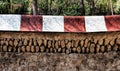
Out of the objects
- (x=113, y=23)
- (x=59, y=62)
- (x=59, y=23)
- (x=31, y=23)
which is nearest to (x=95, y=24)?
(x=113, y=23)

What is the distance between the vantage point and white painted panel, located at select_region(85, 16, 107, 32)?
364cm

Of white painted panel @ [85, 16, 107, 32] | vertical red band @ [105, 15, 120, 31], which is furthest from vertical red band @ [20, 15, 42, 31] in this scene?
vertical red band @ [105, 15, 120, 31]

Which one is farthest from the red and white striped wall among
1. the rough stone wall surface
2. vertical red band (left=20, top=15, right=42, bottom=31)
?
the rough stone wall surface

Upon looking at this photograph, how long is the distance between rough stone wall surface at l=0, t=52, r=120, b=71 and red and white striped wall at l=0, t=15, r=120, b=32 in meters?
0.31

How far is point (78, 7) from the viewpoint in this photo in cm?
1326

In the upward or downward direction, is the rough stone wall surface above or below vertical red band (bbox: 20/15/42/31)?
below

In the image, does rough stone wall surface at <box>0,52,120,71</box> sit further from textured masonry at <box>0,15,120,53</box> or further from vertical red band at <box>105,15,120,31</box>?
vertical red band at <box>105,15,120,31</box>

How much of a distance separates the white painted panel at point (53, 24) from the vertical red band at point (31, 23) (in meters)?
0.06

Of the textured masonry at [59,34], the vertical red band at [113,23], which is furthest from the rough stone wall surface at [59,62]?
the vertical red band at [113,23]

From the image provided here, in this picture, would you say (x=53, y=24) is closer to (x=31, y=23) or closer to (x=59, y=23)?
(x=59, y=23)

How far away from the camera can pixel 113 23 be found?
368cm

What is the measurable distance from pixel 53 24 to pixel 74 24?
0.25m

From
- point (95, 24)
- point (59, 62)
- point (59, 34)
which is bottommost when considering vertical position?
point (59, 62)

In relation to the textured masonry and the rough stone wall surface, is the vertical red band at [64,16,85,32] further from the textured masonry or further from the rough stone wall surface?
the rough stone wall surface
